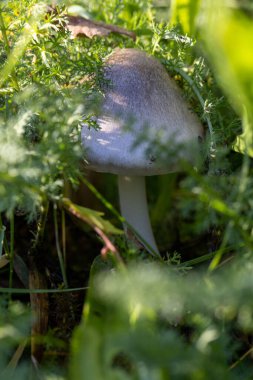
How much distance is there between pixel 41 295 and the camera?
1.12 meters

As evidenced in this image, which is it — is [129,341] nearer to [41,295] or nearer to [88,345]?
[88,345]

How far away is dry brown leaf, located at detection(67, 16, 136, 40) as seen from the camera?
1.27 meters

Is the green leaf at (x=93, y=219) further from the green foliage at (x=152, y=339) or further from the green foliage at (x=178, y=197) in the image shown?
the green foliage at (x=152, y=339)

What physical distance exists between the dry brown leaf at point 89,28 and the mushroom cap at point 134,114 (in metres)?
0.07

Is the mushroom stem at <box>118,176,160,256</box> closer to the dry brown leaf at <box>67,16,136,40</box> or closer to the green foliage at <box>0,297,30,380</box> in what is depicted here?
the dry brown leaf at <box>67,16,136,40</box>

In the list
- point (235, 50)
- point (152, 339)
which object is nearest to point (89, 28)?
point (235, 50)

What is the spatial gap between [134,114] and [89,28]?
0.29m

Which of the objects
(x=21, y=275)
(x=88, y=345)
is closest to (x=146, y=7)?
(x=21, y=275)

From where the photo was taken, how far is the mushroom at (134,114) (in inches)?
45.0

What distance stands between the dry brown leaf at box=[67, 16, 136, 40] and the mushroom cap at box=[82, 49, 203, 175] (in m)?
0.07

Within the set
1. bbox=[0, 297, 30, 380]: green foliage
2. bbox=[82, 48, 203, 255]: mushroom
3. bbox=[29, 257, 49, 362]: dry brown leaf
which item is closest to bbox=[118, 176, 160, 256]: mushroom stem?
bbox=[82, 48, 203, 255]: mushroom

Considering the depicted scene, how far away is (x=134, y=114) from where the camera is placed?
117 cm

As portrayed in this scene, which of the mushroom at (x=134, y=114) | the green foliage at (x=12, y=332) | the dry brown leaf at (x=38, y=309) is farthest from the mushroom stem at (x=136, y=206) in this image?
the green foliage at (x=12, y=332)

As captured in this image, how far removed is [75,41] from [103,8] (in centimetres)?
45
